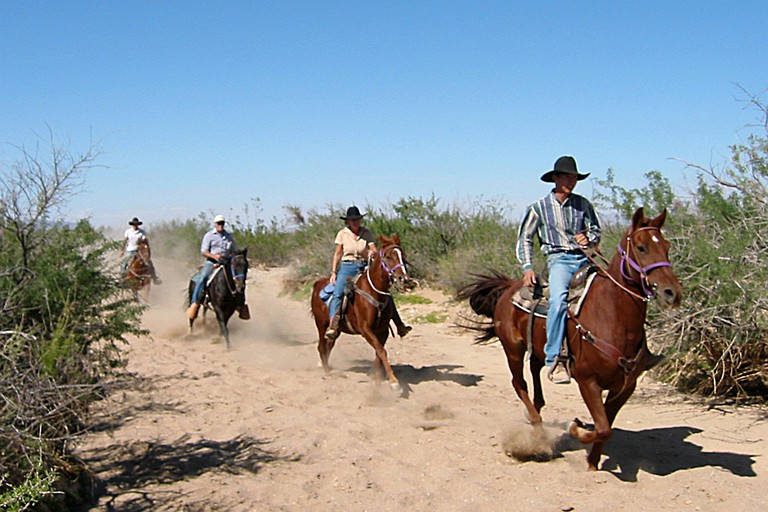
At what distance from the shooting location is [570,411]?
8.63 metres

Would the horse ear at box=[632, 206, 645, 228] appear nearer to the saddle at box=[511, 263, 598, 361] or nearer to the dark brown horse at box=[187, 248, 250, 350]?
the saddle at box=[511, 263, 598, 361]

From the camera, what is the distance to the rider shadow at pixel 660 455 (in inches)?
248

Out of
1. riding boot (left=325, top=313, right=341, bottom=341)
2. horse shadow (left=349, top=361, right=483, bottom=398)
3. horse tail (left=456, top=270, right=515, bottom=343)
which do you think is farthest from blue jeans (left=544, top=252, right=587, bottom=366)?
riding boot (left=325, top=313, right=341, bottom=341)

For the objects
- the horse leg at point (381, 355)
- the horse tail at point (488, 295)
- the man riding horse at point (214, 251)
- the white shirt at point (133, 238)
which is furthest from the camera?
the white shirt at point (133, 238)

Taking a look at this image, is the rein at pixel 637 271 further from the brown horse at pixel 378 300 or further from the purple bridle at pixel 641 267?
the brown horse at pixel 378 300

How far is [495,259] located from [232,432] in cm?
1020

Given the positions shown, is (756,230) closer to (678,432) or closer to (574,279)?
(678,432)

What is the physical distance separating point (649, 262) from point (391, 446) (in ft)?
10.5

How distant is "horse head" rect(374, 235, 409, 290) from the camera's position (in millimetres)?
9227

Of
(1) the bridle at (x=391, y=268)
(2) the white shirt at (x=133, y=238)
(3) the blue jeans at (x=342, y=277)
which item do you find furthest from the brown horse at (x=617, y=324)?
(2) the white shirt at (x=133, y=238)

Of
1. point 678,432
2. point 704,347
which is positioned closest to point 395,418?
point 678,432

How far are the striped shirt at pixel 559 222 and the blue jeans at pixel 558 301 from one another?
0.17 m

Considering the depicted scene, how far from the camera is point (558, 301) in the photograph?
249 inches

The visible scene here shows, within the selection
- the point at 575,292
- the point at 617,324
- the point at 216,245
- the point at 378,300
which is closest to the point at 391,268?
the point at 378,300
